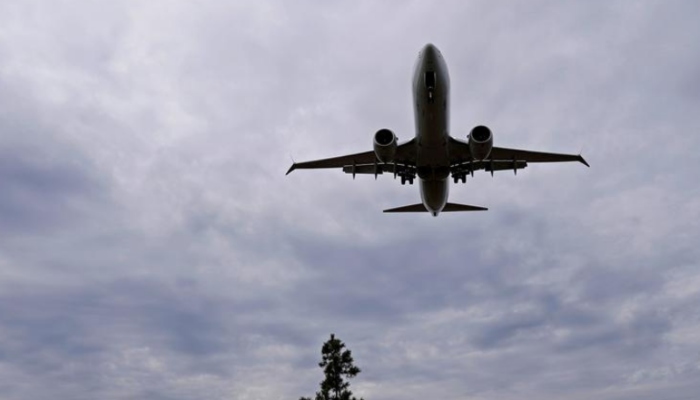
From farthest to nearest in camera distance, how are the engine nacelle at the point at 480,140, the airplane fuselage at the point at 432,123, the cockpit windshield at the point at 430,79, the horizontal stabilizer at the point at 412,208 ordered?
the horizontal stabilizer at the point at 412,208 → the engine nacelle at the point at 480,140 → the airplane fuselage at the point at 432,123 → the cockpit windshield at the point at 430,79

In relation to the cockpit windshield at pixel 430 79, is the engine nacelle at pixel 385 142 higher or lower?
lower

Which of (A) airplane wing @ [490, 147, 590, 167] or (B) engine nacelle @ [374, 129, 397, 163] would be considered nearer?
(B) engine nacelle @ [374, 129, 397, 163]

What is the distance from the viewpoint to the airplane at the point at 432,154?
37.4 meters

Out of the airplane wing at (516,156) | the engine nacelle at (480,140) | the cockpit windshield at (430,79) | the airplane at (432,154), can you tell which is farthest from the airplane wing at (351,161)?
the cockpit windshield at (430,79)

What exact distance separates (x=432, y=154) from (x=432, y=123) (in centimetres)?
373

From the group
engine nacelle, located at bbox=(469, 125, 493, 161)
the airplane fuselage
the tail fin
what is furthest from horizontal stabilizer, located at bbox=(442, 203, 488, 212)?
engine nacelle, located at bbox=(469, 125, 493, 161)

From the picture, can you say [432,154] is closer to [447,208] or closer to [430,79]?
[430,79]

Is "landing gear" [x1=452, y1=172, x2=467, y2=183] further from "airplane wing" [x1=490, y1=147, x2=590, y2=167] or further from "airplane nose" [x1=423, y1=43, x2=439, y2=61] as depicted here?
"airplane nose" [x1=423, y1=43, x2=439, y2=61]

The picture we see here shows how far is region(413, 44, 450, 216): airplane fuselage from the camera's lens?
37.0 meters

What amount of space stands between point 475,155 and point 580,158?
8.30 m

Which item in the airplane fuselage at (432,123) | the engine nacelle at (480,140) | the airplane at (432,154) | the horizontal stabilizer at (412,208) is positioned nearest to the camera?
the airplane fuselage at (432,123)

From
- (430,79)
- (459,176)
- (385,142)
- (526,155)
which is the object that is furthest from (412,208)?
(430,79)

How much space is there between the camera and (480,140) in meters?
40.3

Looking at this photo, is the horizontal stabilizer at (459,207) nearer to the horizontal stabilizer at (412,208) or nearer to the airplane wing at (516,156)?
the horizontal stabilizer at (412,208)
